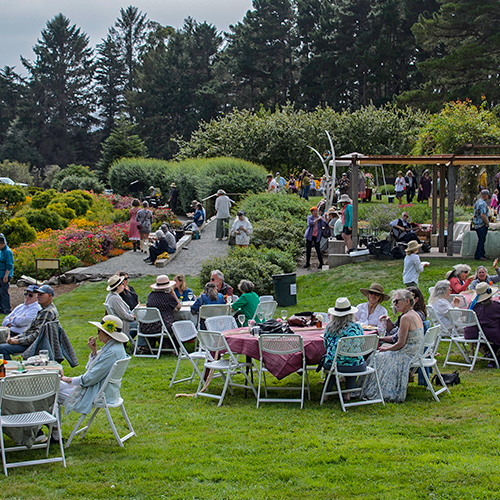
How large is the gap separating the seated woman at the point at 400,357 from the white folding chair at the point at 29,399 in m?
3.46

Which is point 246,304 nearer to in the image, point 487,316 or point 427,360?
point 427,360

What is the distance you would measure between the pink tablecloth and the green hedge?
65.5 feet

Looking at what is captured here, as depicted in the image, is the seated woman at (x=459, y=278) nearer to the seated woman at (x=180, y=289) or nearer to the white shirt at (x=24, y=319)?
the seated woman at (x=180, y=289)

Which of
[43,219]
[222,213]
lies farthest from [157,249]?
[43,219]

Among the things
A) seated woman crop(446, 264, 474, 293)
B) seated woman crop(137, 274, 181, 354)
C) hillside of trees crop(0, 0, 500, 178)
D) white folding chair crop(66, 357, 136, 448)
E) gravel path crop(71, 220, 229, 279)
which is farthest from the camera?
hillside of trees crop(0, 0, 500, 178)

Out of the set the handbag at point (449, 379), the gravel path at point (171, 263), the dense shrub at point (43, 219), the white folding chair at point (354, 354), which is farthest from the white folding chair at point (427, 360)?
the dense shrub at point (43, 219)

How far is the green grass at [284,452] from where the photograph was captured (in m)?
4.40

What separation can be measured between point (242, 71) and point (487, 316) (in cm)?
6344

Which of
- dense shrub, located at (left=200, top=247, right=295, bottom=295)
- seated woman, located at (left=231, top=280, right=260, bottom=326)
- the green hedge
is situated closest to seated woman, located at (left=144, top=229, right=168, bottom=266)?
dense shrub, located at (left=200, top=247, right=295, bottom=295)

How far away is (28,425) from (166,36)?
9172 centimetres

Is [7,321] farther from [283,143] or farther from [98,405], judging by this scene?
[283,143]

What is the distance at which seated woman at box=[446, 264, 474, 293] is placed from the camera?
33.2 feet

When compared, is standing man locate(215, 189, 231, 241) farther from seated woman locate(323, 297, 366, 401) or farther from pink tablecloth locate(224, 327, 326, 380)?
seated woman locate(323, 297, 366, 401)

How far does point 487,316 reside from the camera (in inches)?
329
